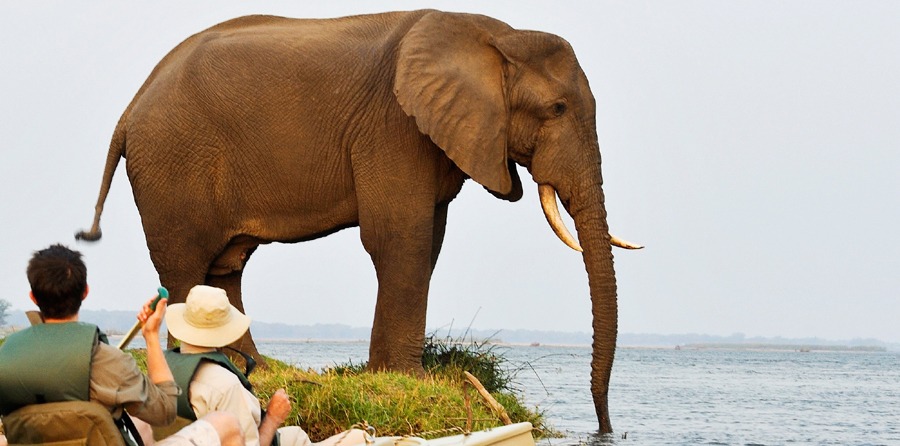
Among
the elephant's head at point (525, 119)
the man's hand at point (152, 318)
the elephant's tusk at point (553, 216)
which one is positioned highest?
the elephant's head at point (525, 119)

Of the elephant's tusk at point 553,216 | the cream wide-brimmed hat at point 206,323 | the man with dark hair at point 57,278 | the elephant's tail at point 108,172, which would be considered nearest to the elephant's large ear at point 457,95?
the elephant's tusk at point 553,216

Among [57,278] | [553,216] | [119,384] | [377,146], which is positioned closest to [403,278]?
[377,146]

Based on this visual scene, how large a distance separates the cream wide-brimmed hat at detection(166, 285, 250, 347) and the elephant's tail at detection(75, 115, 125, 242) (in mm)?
7003

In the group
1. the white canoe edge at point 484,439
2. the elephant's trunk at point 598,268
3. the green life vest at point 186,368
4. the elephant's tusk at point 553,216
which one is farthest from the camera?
the elephant's tusk at point 553,216

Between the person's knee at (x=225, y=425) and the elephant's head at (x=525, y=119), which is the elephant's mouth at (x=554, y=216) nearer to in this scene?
the elephant's head at (x=525, y=119)

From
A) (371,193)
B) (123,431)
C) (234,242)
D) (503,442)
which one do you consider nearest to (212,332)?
(123,431)

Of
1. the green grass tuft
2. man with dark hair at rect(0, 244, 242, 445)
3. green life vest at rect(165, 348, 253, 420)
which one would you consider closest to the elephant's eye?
the green grass tuft

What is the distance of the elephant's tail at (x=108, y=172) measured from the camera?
1392 centimetres

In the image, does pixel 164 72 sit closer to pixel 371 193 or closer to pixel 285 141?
pixel 285 141

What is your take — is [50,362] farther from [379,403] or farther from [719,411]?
[719,411]

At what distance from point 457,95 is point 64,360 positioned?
674 cm

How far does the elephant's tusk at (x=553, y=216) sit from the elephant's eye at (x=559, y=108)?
0.63m

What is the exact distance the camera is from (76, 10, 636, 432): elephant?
41.0ft

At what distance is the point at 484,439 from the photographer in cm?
937
